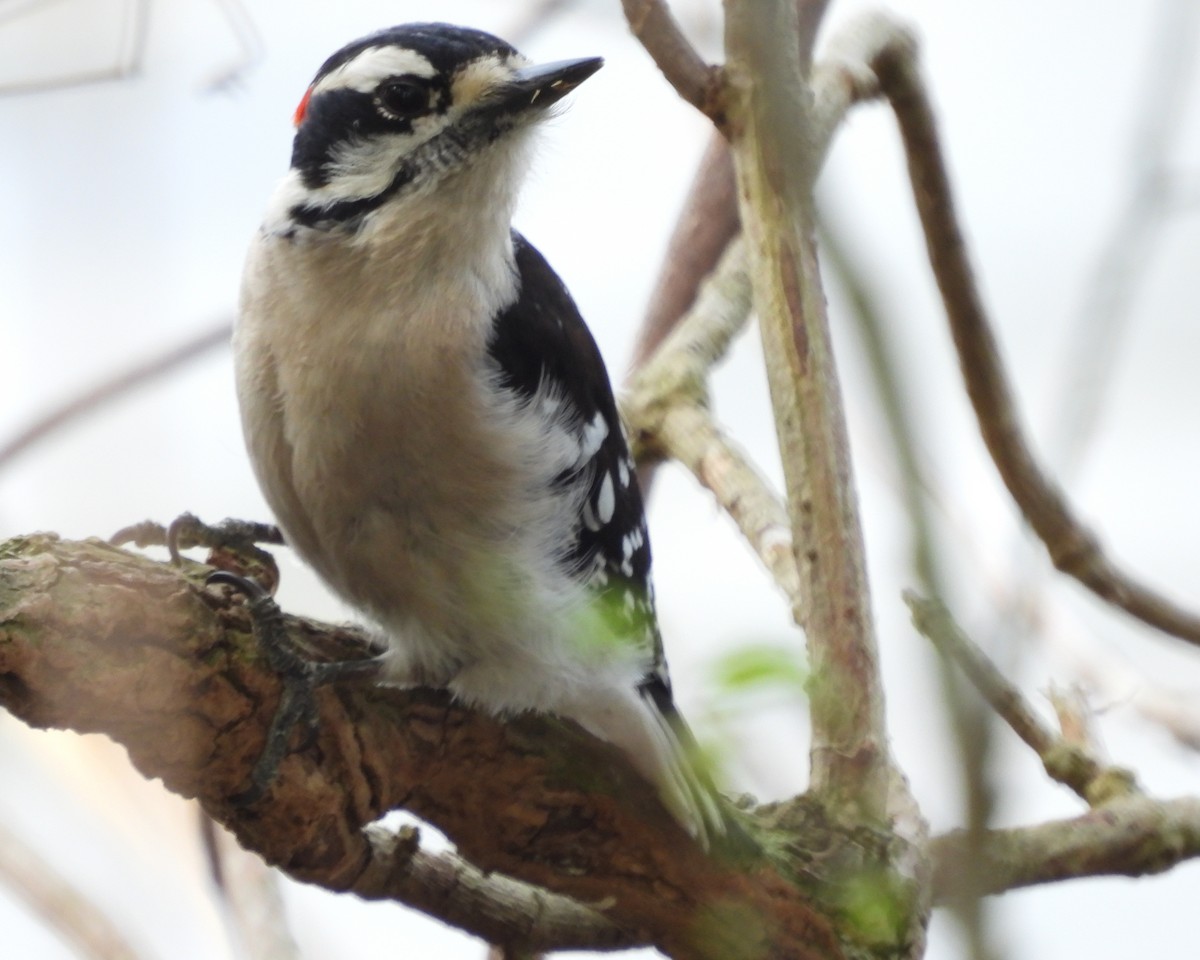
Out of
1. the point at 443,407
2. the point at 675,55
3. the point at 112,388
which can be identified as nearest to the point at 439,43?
the point at 675,55

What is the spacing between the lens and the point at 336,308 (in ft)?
6.93

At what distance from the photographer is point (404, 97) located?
88.2 inches

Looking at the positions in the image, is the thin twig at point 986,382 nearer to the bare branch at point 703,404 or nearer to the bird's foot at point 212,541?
the bare branch at point 703,404

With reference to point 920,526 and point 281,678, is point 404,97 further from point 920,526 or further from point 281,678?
point 920,526

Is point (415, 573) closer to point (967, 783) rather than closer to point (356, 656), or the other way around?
point (356, 656)

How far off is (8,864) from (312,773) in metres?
1.13

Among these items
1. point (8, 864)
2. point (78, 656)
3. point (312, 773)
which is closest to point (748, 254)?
point (312, 773)

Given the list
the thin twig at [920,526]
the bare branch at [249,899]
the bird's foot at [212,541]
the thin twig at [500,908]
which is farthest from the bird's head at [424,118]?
the thin twig at [920,526]

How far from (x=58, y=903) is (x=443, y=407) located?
125 centimetres

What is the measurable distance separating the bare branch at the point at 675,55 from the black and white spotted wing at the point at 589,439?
45cm

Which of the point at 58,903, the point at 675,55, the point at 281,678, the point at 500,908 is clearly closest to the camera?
the point at 281,678

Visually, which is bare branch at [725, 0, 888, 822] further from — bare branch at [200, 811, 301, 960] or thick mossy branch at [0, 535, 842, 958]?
bare branch at [200, 811, 301, 960]

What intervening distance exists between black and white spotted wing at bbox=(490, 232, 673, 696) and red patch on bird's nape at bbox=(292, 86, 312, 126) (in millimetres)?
426

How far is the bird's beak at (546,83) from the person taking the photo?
2.21 metres
